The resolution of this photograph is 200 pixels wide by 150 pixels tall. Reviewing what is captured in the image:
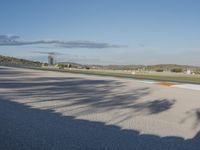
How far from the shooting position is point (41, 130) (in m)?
8.53

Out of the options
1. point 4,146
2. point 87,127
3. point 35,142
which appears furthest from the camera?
point 87,127

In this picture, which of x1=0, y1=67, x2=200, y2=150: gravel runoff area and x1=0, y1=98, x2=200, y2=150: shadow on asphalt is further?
x1=0, y1=67, x2=200, y2=150: gravel runoff area

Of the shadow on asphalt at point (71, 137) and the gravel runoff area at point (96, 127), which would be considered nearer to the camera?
the shadow on asphalt at point (71, 137)

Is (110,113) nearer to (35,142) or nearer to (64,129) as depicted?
(64,129)

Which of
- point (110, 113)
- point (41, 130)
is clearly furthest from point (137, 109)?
point (41, 130)

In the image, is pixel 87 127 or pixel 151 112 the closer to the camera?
pixel 87 127

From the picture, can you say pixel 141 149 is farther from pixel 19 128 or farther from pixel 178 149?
pixel 19 128

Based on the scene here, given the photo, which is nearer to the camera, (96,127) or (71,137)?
(71,137)

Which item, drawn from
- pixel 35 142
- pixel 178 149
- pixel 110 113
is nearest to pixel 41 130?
pixel 35 142

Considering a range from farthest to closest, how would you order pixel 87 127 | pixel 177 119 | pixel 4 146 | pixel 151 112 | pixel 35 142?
1. pixel 151 112
2. pixel 177 119
3. pixel 87 127
4. pixel 35 142
5. pixel 4 146

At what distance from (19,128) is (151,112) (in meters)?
5.78

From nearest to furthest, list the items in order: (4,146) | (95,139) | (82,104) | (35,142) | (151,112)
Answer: (4,146), (35,142), (95,139), (151,112), (82,104)

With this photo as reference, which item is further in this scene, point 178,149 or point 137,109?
point 137,109

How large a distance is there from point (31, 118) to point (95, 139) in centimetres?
287
